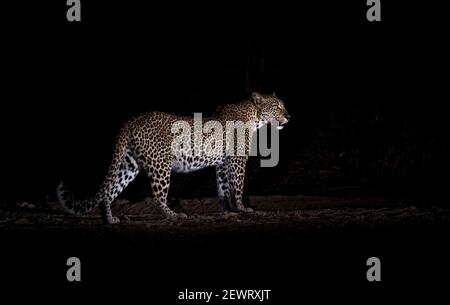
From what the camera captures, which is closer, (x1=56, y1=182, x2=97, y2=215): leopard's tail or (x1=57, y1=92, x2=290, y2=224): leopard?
(x1=56, y1=182, x2=97, y2=215): leopard's tail

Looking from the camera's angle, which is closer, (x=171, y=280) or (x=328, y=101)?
(x=171, y=280)

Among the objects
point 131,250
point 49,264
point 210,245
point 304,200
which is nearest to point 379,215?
point 304,200

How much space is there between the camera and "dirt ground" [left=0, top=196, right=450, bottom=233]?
9305 mm

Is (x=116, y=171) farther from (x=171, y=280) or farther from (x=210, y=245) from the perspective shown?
(x=171, y=280)

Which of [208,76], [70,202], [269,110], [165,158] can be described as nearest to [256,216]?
[165,158]

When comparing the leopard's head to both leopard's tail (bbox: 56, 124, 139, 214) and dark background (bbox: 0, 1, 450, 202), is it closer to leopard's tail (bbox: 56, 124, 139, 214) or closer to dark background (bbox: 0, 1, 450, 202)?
dark background (bbox: 0, 1, 450, 202)

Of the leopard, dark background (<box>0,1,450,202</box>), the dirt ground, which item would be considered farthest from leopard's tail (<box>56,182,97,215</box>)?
dark background (<box>0,1,450,202</box>)

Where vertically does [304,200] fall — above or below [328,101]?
below

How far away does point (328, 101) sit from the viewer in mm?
14477

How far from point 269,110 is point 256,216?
6.81 feet

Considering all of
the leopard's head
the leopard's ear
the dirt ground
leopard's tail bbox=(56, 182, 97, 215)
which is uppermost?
the leopard's ear

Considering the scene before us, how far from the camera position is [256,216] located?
33.7 ft

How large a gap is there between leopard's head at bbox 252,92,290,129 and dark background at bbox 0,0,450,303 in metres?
1.25
